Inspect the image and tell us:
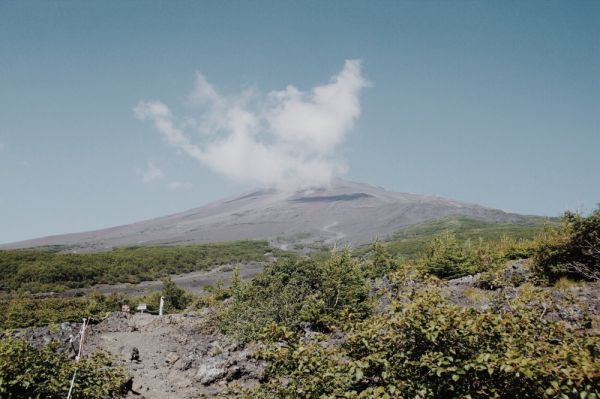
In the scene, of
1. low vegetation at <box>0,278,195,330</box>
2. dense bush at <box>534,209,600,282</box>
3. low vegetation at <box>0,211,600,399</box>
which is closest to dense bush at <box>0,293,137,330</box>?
low vegetation at <box>0,278,195,330</box>

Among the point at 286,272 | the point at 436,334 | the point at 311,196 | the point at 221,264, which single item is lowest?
the point at 221,264

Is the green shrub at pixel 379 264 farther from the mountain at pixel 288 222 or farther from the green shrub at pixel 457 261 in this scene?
the mountain at pixel 288 222

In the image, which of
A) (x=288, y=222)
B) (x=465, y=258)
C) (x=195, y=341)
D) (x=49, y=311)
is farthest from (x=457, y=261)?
(x=288, y=222)

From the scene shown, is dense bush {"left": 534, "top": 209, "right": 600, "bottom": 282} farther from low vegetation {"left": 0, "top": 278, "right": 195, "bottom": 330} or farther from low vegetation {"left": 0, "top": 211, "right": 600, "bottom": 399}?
low vegetation {"left": 0, "top": 278, "right": 195, "bottom": 330}

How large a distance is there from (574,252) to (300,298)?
11276 mm

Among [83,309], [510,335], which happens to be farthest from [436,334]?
[83,309]

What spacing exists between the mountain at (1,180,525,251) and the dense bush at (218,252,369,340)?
254 ft

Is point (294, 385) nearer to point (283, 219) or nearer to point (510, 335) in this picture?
point (510, 335)

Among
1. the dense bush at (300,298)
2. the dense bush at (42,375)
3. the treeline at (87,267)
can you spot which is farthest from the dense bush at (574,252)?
the treeline at (87,267)

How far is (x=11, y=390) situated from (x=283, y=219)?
13755 cm

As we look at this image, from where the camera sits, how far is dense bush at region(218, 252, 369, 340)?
1573 cm

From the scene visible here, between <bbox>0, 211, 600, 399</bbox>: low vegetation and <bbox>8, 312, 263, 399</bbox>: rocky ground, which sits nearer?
<bbox>0, 211, 600, 399</bbox>: low vegetation

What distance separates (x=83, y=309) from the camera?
27.9 metres

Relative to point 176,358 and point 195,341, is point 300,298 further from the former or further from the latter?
point 195,341
